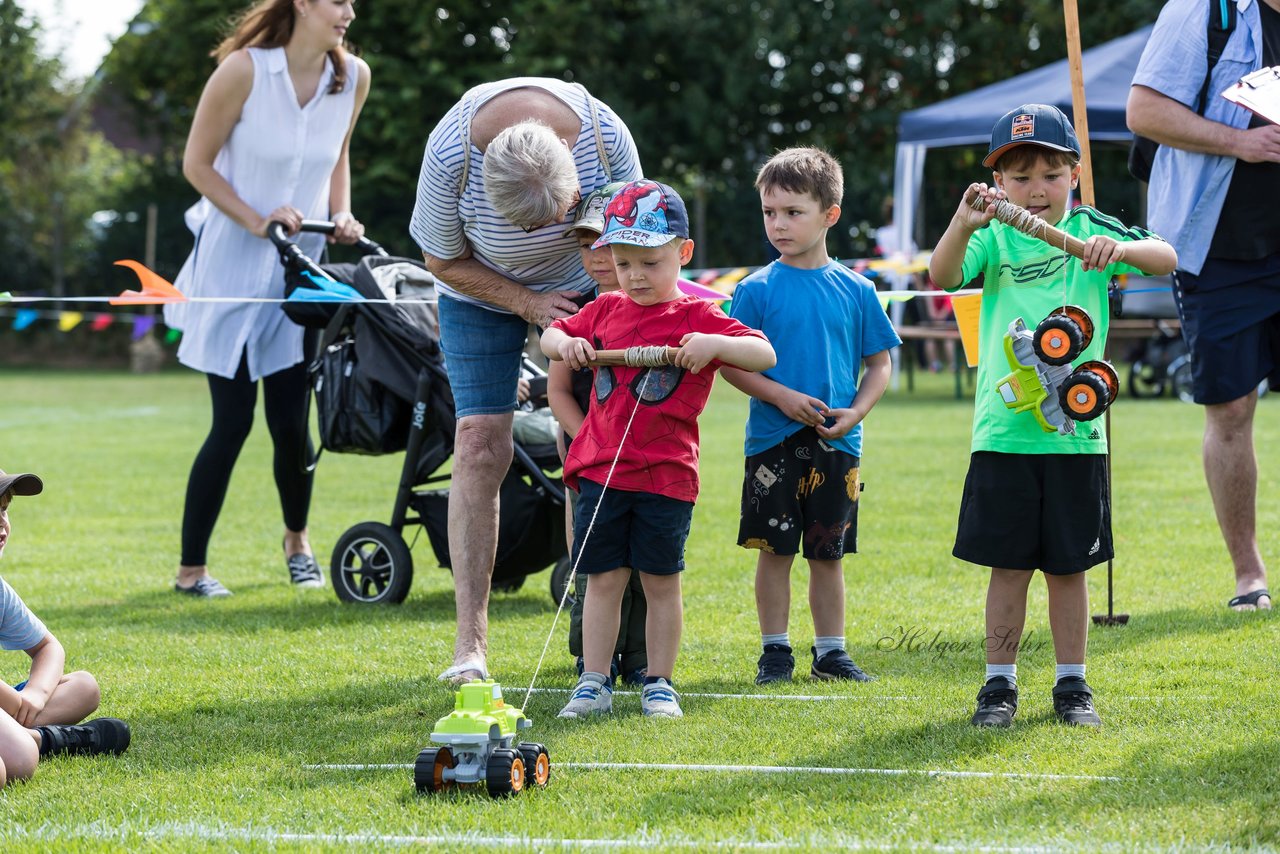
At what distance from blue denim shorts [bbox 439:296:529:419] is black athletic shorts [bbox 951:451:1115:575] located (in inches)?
57.7

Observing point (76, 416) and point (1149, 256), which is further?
point (76, 416)

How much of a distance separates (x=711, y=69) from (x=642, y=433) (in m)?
25.4

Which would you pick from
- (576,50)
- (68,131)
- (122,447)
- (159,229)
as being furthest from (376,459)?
(68,131)

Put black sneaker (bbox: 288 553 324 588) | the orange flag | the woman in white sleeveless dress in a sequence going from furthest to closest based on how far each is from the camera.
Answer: black sneaker (bbox: 288 553 324 588) → the woman in white sleeveless dress → the orange flag

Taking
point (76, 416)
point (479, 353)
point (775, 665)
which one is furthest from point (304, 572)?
point (76, 416)

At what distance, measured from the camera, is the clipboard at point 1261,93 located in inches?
175

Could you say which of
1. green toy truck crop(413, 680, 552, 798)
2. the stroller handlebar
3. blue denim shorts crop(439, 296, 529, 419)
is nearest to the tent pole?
blue denim shorts crop(439, 296, 529, 419)

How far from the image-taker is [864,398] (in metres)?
4.42

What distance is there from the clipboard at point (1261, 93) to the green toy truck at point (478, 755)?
8.94ft

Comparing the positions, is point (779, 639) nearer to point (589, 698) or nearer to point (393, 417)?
point (589, 698)

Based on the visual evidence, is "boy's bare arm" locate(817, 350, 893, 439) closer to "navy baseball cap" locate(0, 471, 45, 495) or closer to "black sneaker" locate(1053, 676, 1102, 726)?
"black sneaker" locate(1053, 676, 1102, 726)

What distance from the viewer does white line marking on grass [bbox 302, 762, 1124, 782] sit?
3.28m

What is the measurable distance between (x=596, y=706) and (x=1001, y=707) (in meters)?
1.00

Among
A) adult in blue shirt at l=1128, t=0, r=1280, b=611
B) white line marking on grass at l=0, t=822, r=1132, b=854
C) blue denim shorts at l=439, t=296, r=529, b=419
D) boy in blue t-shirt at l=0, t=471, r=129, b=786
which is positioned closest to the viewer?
white line marking on grass at l=0, t=822, r=1132, b=854
